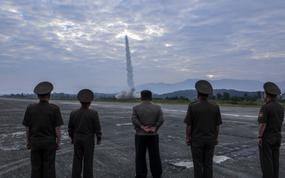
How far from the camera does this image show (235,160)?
39.9 ft

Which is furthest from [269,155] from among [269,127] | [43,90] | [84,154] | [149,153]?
[43,90]

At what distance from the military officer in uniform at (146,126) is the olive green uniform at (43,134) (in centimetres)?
172

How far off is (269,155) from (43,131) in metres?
4.05

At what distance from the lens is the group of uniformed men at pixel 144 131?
779 cm

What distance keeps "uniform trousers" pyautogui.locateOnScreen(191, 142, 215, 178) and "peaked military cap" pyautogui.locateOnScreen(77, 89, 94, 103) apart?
200 centimetres

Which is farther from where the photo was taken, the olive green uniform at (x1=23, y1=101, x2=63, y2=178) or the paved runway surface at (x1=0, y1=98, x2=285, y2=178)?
the paved runway surface at (x1=0, y1=98, x2=285, y2=178)

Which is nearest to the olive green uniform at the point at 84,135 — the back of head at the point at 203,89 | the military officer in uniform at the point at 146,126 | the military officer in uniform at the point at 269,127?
the military officer in uniform at the point at 146,126

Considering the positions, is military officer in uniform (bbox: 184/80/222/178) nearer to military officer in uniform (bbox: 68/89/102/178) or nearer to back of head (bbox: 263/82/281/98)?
back of head (bbox: 263/82/281/98)

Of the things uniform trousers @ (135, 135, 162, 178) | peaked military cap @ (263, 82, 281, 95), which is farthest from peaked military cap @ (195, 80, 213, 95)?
uniform trousers @ (135, 135, 162, 178)

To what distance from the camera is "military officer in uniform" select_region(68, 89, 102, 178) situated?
8.37 meters

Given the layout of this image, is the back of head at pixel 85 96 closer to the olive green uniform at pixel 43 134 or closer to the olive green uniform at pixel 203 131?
the olive green uniform at pixel 43 134

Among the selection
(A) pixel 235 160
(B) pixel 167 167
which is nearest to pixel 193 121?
(B) pixel 167 167

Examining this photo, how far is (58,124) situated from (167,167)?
4037mm

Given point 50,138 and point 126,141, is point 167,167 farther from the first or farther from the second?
point 126,141
